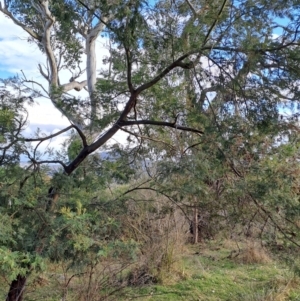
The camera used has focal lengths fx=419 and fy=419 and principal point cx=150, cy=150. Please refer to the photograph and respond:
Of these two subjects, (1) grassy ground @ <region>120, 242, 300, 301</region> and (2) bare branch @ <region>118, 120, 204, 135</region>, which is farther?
(1) grassy ground @ <region>120, 242, 300, 301</region>

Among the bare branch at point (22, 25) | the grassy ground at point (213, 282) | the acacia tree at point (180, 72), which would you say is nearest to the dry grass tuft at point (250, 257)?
the grassy ground at point (213, 282)

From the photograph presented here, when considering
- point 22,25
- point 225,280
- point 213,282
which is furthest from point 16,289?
point 22,25

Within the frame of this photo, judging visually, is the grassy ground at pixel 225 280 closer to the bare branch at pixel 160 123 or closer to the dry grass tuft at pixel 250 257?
the dry grass tuft at pixel 250 257

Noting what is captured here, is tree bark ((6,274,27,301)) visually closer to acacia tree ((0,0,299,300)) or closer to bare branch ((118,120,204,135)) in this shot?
acacia tree ((0,0,299,300))

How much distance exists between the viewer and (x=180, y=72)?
355 cm

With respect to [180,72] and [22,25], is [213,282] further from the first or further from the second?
[22,25]

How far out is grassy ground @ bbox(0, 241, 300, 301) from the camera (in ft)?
18.0

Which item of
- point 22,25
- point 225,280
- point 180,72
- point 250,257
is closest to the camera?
point 180,72

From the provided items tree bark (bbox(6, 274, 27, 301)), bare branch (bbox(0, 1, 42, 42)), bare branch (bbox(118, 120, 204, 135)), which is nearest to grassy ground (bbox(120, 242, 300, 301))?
tree bark (bbox(6, 274, 27, 301))

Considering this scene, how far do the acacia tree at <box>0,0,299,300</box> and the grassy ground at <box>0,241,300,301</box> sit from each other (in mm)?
1912

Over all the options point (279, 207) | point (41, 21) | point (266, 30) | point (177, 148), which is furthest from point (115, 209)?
point (41, 21)

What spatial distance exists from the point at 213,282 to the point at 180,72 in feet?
13.2

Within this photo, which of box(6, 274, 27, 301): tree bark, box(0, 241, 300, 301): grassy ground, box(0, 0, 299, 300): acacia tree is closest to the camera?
box(0, 0, 299, 300): acacia tree

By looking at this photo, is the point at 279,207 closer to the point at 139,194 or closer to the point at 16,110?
the point at 139,194
